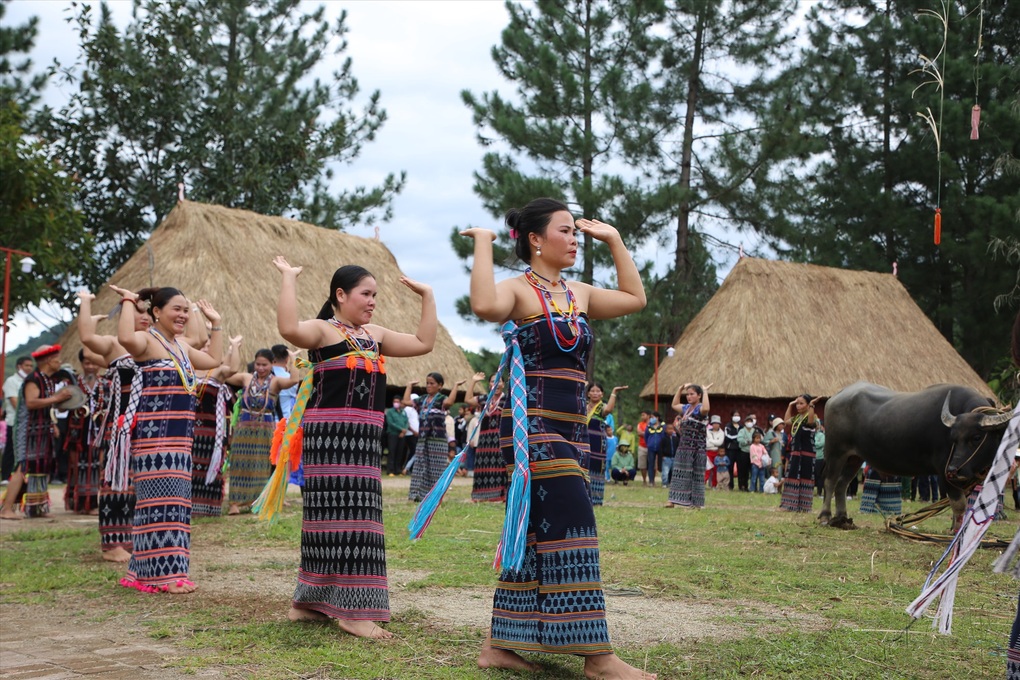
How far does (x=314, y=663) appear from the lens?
15.3 feet

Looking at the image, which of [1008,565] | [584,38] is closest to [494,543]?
[1008,565]

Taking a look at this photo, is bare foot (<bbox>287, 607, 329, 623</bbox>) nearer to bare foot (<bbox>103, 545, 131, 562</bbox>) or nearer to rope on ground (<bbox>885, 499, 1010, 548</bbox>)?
bare foot (<bbox>103, 545, 131, 562</bbox>)

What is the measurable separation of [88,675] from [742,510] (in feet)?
37.0

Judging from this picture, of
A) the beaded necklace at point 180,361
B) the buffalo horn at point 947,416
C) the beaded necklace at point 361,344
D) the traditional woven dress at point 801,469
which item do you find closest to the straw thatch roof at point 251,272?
the traditional woven dress at point 801,469

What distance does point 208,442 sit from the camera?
10938 mm

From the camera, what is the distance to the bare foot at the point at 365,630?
17.1 feet

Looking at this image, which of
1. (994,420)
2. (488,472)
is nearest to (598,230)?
(994,420)

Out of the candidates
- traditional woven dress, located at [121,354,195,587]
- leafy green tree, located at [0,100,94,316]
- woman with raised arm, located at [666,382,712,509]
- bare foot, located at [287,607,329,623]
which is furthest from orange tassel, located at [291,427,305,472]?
leafy green tree, located at [0,100,94,316]

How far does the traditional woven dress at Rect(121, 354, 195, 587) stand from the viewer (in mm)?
6766

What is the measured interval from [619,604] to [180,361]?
3397 mm

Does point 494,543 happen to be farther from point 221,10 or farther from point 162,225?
point 221,10

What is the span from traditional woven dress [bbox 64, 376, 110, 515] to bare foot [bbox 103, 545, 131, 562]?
6.78 ft

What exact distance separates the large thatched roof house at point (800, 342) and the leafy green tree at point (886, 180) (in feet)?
6.48

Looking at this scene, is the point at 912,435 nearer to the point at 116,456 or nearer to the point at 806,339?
the point at 116,456
